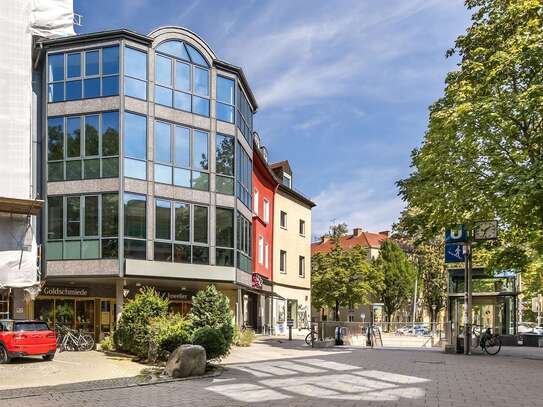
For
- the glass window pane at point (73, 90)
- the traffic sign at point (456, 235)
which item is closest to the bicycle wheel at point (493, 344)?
the traffic sign at point (456, 235)

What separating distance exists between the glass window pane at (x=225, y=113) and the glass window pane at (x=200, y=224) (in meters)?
4.44

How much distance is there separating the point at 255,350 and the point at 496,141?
12.2 meters

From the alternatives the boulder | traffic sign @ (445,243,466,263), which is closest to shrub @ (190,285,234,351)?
the boulder

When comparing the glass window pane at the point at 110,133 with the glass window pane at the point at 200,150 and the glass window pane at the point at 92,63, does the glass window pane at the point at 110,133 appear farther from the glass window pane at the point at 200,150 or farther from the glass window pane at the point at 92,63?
the glass window pane at the point at 200,150

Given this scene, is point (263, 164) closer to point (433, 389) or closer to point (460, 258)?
point (460, 258)

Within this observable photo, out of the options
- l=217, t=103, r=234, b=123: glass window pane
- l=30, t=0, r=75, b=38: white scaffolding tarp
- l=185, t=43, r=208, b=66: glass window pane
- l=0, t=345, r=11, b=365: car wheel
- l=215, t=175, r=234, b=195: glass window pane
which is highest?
l=30, t=0, r=75, b=38: white scaffolding tarp

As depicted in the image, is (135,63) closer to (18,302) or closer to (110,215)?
(110,215)

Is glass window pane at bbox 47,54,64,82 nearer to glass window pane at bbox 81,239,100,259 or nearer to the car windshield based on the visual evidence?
glass window pane at bbox 81,239,100,259

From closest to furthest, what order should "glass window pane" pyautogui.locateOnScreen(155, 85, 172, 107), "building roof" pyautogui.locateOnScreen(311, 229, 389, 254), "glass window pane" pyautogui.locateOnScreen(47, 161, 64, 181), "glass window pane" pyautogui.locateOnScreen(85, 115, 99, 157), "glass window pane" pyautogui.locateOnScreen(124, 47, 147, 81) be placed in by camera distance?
"glass window pane" pyautogui.locateOnScreen(85, 115, 99, 157) → "glass window pane" pyautogui.locateOnScreen(124, 47, 147, 81) → "glass window pane" pyautogui.locateOnScreen(47, 161, 64, 181) → "glass window pane" pyautogui.locateOnScreen(155, 85, 172, 107) → "building roof" pyautogui.locateOnScreen(311, 229, 389, 254)

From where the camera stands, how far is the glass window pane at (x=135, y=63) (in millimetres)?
26766

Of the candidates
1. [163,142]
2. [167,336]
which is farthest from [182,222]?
[167,336]

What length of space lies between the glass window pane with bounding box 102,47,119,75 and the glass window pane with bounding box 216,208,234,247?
772 cm

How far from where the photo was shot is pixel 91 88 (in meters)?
26.9

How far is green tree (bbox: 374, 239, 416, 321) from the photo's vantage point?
231 feet
